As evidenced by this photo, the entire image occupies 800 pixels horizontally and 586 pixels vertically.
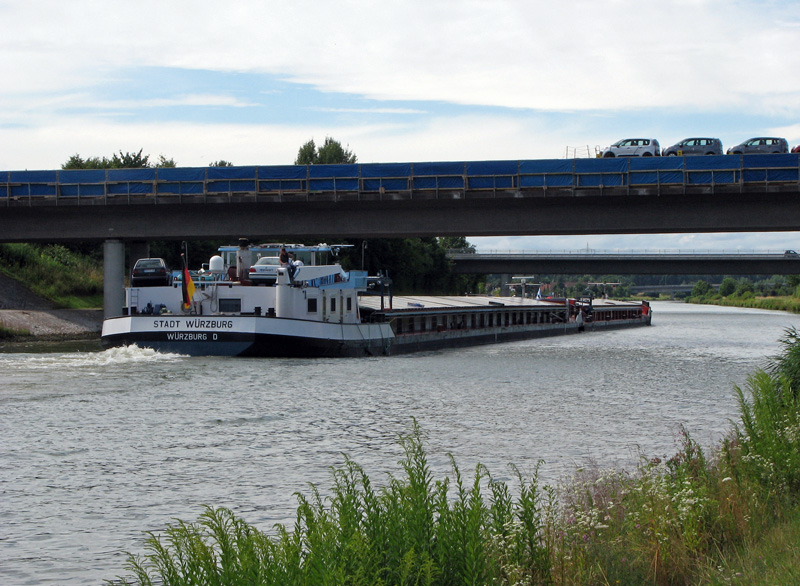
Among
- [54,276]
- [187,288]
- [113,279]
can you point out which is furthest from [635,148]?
[54,276]

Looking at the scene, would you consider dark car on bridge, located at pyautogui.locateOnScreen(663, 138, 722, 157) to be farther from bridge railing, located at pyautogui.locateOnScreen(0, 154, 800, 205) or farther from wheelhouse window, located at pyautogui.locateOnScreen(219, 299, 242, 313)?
wheelhouse window, located at pyautogui.locateOnScreen(219, 299, 242, 313)

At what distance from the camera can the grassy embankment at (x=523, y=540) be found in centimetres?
768

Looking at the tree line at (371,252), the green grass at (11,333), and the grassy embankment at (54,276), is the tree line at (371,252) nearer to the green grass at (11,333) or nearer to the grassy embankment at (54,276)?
the grassy embankment at (54,276)

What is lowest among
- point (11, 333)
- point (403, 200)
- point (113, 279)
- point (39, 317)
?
point (11, 333)

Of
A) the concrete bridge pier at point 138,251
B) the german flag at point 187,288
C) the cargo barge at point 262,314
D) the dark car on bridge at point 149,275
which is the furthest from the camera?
the concrete bridge pier at point 138,251

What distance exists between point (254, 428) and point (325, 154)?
86954 mm

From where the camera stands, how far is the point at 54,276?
62.1 metres

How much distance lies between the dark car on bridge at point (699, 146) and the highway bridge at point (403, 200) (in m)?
5.96

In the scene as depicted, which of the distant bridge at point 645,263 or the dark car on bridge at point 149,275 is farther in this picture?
the distant bridge at point 645,263

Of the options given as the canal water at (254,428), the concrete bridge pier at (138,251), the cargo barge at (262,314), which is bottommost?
the canal water at (254,428)

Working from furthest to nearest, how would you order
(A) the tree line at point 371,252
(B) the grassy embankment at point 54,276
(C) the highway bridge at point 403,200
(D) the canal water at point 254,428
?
(A) the tree line at point 371,252
(B) the grassy embankment at point 54,276
(C) the highway bridge at point 403,200
(D) the canal water at point 254,428

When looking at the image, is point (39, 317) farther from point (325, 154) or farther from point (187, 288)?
point (325, 154)

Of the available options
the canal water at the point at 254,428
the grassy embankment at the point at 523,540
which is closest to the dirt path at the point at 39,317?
the canal water at the point at 254,428

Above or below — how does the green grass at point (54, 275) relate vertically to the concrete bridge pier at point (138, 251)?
below
